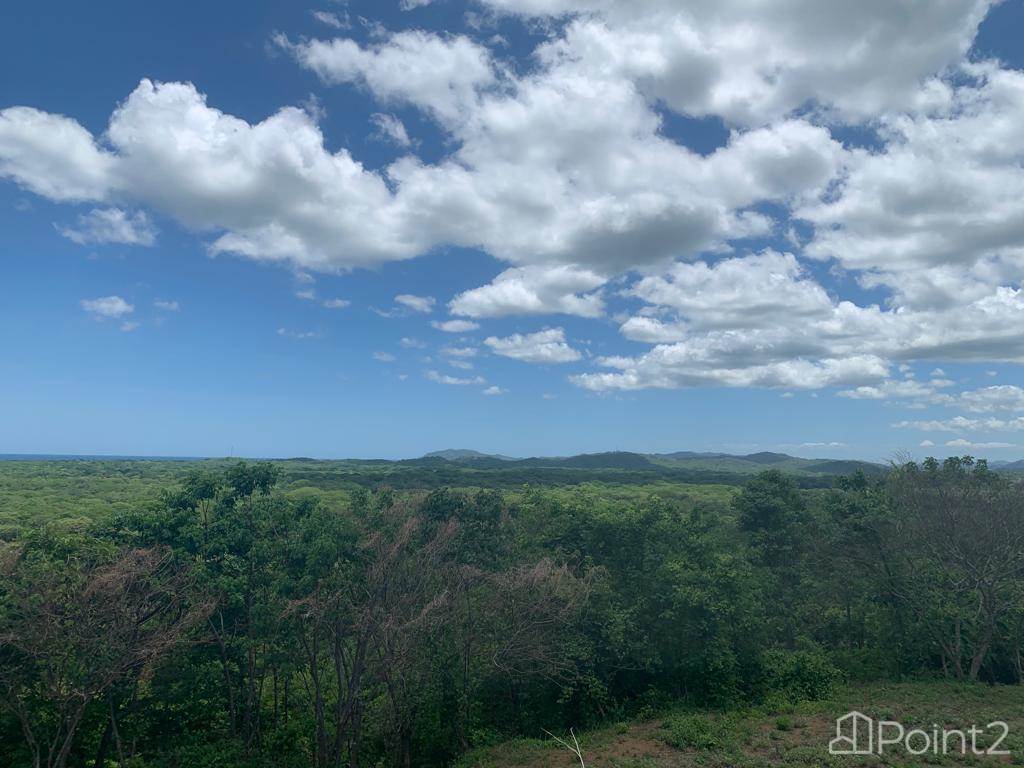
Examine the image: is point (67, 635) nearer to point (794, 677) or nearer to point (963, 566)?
point (794, 677)

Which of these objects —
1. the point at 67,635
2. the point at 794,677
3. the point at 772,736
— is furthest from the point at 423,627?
the point at 794,677

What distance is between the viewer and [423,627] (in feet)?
56.2

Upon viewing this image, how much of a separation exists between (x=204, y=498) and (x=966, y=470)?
1519 inches

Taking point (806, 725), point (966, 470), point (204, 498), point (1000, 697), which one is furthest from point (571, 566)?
point (966, 470)

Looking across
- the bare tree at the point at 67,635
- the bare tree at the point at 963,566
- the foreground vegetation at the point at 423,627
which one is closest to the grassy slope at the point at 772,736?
the foreground vegetation at the point at 423,627

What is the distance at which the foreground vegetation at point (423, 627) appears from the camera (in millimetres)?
15266

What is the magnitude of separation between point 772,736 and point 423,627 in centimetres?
1061

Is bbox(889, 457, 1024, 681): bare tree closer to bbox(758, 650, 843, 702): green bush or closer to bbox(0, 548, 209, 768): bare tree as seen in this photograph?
bbox(758, 650, 843, 702): green bush

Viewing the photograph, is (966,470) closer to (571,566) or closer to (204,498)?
(571,566)

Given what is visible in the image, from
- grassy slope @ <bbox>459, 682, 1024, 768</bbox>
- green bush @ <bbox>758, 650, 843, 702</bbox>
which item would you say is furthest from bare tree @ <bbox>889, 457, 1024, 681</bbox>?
green bush @ <bbox>758, 650, 843, 702</bbox>

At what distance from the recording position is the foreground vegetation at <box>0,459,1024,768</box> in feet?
50.1

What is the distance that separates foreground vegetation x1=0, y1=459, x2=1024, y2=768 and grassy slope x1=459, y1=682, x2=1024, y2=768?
182 mm

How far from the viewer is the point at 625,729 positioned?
18.8 meters

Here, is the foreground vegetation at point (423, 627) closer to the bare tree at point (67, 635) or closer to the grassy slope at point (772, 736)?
the bare tree at point (67, 635)
